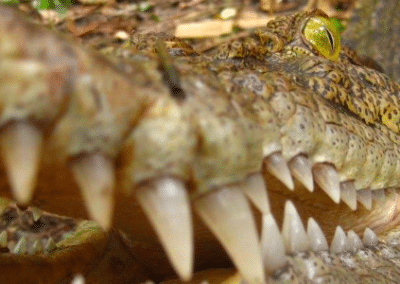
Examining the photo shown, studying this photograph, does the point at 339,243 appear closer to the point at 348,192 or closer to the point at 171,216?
the point at 348,192

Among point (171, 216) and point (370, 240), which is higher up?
point (171, 216)

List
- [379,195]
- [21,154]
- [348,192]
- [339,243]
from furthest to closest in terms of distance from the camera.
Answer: [379,195] → [348,192] → [339,243] → [21,154]

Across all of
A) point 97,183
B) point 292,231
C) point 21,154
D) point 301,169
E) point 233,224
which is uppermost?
point 21,154

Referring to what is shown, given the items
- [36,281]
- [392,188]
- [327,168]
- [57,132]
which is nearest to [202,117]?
[57,132]

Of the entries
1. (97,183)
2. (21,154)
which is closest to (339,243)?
(97,183)

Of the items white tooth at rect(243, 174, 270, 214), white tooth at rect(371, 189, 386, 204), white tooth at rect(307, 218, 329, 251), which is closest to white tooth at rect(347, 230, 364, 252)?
white tooth at rect(307, 218, 329, 251)

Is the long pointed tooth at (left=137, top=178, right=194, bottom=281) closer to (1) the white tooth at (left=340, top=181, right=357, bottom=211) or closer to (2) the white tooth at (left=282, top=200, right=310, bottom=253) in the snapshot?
(2) the white tooth at (left=282, top=200, right=310, bottom=253)

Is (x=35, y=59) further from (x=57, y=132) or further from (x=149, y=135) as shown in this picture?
(x=149, y=135)
